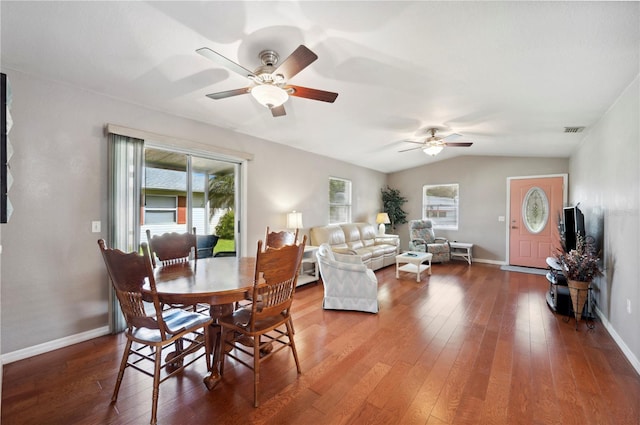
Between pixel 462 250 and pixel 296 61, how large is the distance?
6.88 m

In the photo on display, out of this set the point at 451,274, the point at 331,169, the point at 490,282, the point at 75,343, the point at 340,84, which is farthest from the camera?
the point at 331,169

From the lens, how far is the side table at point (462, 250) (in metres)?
6.70

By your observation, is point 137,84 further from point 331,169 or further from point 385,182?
point 385,182

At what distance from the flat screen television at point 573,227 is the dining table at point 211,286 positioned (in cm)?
397

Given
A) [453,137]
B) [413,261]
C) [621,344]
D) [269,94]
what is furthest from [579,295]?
[269,94]

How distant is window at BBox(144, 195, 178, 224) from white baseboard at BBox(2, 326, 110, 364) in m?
1.24

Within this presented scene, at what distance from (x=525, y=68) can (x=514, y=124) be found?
193 cm

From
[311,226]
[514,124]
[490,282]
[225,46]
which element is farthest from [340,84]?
[490,282]

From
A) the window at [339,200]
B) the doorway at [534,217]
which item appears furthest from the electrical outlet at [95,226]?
the doorway at [534,217]

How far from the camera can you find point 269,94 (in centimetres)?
210

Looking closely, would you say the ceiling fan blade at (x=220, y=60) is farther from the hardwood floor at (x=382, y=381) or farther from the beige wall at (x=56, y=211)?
the hardwood floor at (x=382, y=381)

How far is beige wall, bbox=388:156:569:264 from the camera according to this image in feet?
20.9

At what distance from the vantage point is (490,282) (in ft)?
16.6

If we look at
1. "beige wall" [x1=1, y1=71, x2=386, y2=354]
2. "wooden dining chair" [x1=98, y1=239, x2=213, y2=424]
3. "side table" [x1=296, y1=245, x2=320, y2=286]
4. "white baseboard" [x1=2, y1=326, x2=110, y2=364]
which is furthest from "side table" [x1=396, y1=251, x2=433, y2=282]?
"white baseboard" [x1=2, y1=326, x2=110, y2=364]
